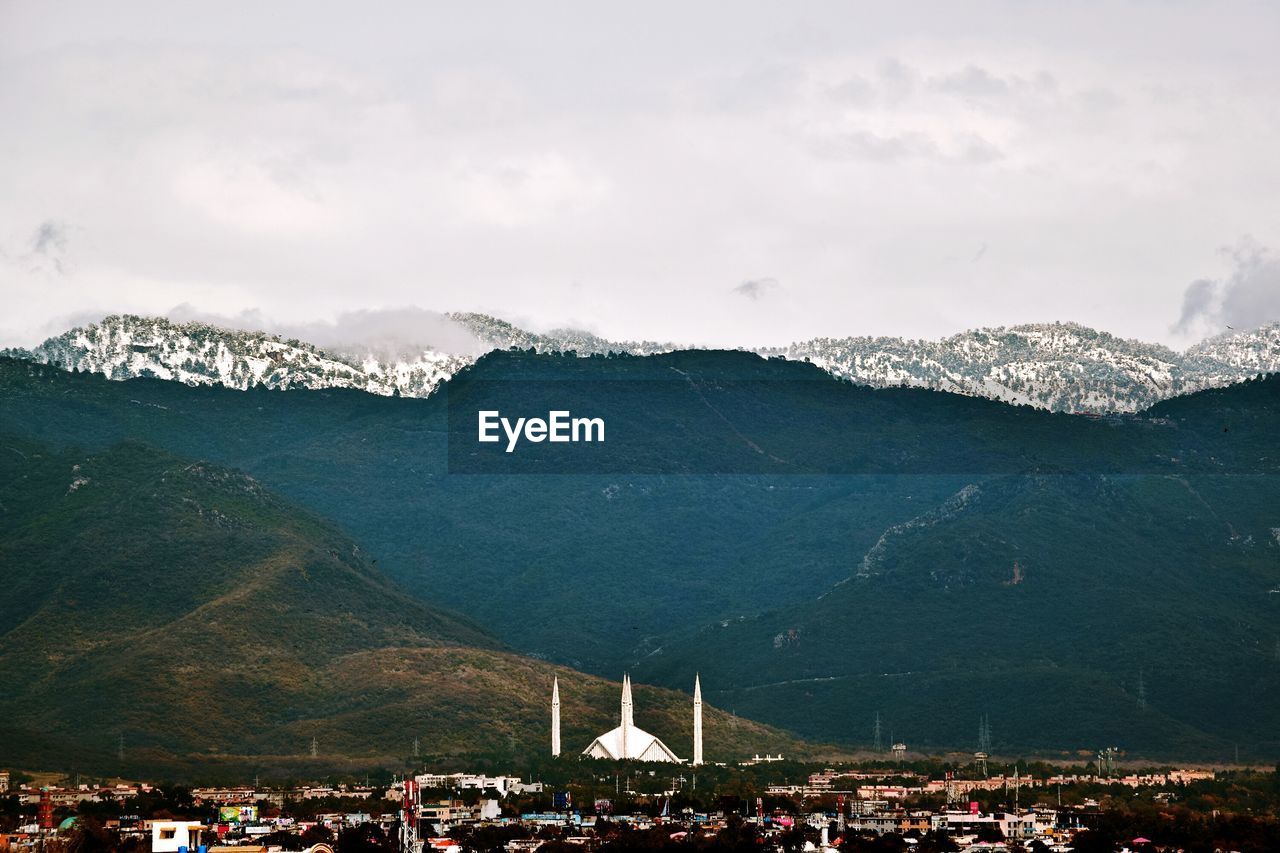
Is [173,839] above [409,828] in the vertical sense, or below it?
below

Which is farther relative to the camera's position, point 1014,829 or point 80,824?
point 1014,829

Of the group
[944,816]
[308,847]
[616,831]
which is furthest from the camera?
[944,816]

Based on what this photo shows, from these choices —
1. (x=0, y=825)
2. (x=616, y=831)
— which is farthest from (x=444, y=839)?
(x=0, y=825)

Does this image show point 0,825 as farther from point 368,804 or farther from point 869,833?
point 869,833

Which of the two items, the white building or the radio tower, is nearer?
the white building

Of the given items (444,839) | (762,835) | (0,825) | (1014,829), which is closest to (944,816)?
(1014,829)

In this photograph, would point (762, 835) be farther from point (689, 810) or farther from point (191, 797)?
point (191, 797)

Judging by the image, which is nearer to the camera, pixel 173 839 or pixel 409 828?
pixel 173 839

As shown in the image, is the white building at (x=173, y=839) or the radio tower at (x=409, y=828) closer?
the white building at (x=173, y=839)

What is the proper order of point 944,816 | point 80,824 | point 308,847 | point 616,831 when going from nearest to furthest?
1. point 308,847
2. point 80,824
3. point 616,831
4. point 944,816
